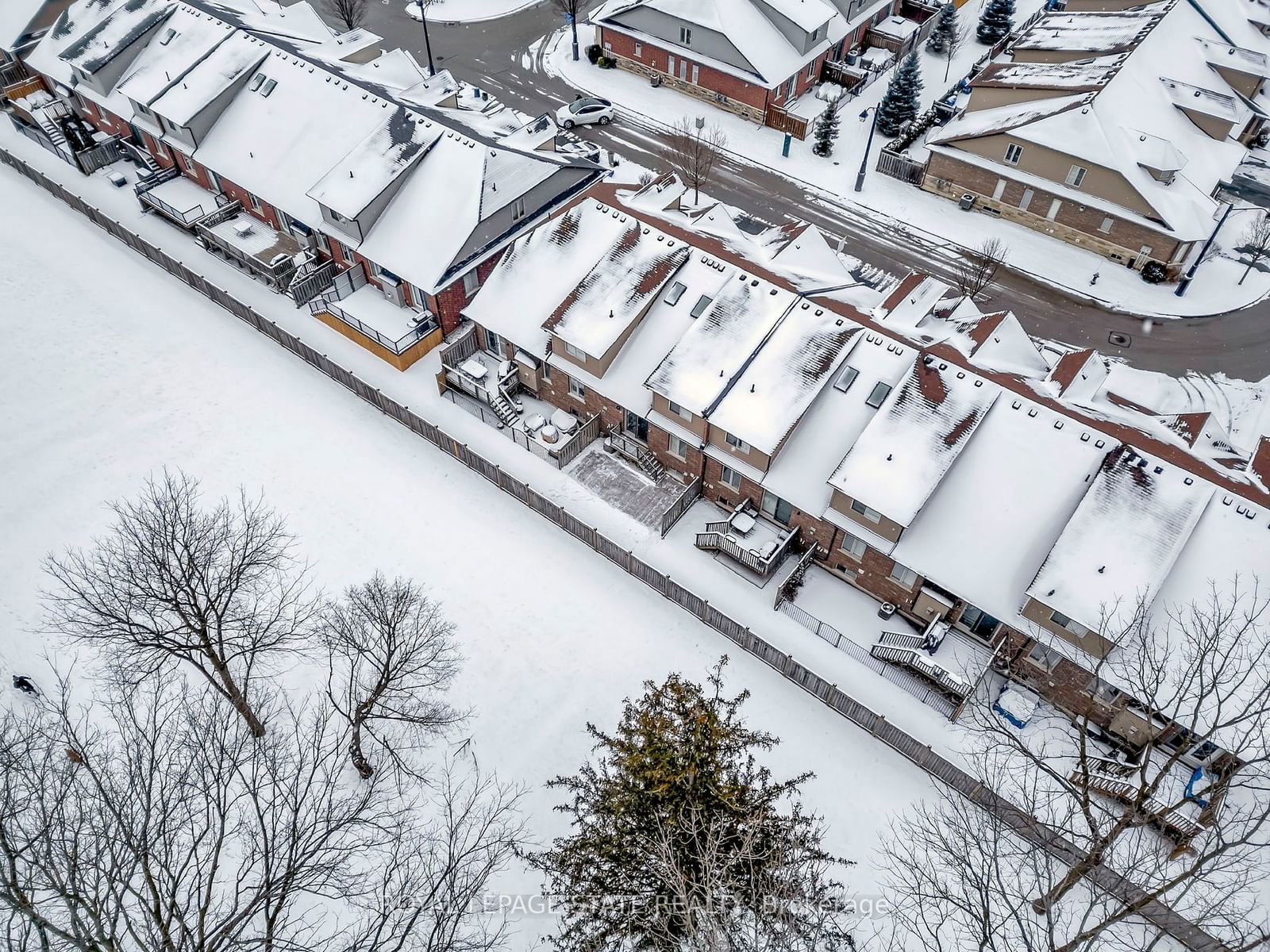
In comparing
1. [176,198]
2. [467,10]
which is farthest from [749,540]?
[467,10]

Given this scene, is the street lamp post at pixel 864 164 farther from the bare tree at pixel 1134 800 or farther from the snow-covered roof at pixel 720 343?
the bare tree at pixel 1134 800

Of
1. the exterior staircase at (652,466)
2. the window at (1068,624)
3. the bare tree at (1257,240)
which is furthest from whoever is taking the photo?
the bare tree at (1257,240)

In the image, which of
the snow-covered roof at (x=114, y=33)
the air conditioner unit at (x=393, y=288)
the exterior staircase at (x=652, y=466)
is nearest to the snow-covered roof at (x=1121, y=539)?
the exterior staircase at (x=652, y=466)

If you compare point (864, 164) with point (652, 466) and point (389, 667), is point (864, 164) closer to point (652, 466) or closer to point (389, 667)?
point (652, 466)

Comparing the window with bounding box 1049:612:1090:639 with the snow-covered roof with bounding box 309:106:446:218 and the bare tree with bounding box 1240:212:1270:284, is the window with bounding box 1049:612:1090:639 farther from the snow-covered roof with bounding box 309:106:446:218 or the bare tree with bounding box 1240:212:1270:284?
the snow-covered roof with bounding box 309:106:446:218

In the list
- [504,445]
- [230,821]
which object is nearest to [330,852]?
[230,821]

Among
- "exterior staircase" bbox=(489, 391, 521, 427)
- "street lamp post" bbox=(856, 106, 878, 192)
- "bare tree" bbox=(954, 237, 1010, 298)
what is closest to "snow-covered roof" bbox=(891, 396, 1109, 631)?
"bare tree" bbox=(954, 237, 1010, 298)
